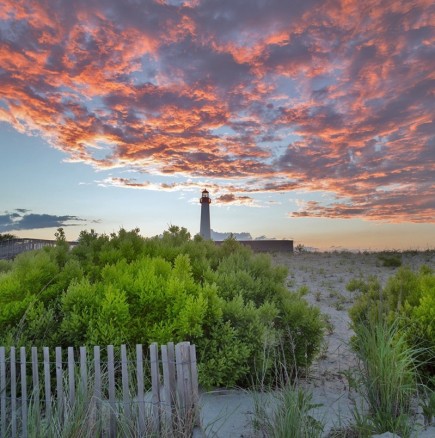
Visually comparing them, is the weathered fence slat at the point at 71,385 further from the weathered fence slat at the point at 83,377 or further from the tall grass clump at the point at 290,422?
the tall grass clump at the point at 290,422

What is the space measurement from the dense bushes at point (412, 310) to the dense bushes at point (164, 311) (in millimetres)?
1002

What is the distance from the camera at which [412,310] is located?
664cm

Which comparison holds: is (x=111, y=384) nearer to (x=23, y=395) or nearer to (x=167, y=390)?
(x=167, y=390)

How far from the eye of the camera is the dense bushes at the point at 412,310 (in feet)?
20.5

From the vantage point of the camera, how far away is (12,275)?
6.93 m

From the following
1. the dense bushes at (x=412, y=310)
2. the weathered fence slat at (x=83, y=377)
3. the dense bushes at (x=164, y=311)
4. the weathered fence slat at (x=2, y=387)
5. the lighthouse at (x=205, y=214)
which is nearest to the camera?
the weathered fence slat at (x=83, y=377)

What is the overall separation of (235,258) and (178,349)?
3.33 meters

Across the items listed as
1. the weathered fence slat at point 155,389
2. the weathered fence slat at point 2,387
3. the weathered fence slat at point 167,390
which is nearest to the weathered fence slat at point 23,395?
the weathered fence slat at point 2,387

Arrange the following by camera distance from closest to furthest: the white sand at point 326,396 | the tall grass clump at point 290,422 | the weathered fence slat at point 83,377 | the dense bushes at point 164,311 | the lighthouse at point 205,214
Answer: the tall grass clump at point 290,422 → the weathered fence slat at point 83,377 → the white sand at point 326,396 → the dense bushes at point 164,311 → the lighthouse at point 205,214

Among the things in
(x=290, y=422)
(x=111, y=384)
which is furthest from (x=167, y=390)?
(x=290, y=422)

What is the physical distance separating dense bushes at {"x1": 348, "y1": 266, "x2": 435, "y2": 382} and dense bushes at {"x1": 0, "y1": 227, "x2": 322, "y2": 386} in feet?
3.29

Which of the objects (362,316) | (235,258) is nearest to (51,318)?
(235,258)

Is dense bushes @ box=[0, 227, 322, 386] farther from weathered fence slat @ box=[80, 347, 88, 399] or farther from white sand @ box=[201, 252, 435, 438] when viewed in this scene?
weathered fence slat @ box=[80, 347, 88, 399]

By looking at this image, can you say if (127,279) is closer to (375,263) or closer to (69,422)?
(69,422)
